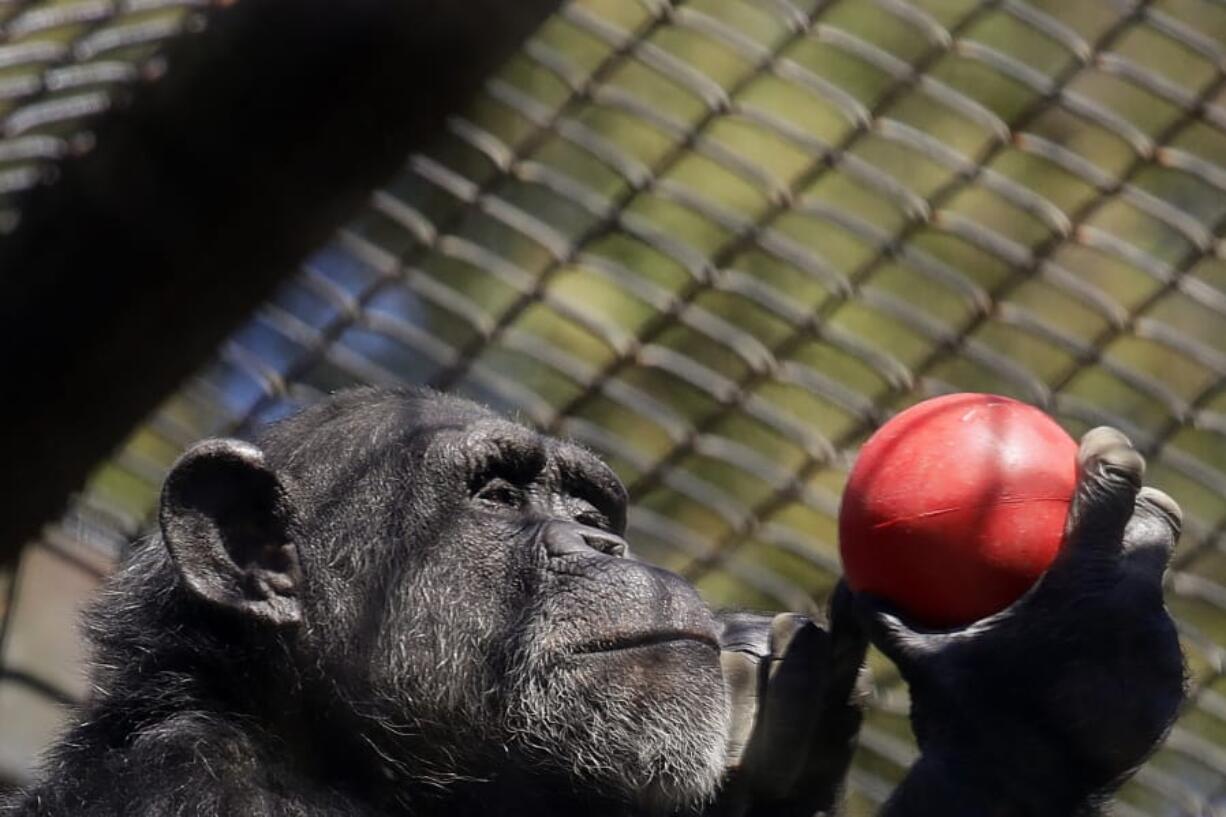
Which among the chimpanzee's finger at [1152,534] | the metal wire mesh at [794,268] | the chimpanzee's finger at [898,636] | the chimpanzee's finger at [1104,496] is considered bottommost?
the metal wire mesh at [794,268]

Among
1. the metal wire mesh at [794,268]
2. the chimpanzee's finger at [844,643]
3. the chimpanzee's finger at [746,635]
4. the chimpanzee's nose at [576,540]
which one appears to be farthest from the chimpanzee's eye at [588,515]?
the metal wire mesh at [794,268]

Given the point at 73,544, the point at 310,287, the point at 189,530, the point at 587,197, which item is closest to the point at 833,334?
the point at 587,197

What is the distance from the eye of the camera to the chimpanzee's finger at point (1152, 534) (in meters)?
3.00

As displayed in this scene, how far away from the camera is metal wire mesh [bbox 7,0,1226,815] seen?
5117mm

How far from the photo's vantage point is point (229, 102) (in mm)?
2957

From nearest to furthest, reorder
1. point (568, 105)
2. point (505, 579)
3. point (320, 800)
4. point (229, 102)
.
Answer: point (229, 102)
point (320, 800)
point (505, 579)
point (568, 105)

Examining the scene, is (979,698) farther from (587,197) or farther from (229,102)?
(587,197)

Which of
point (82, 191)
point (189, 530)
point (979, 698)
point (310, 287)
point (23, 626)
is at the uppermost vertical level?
point (82, 191)

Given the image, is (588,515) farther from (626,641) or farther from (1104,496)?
(1104,496)

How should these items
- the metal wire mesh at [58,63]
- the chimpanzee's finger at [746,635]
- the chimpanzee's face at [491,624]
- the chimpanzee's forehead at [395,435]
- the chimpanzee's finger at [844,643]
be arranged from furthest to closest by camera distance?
the metal wire mesh at [58,63], the chimpanzee's forehead at [395,435], the chimpanzee's finger at [746,635], the chimpanzee's face at [491,624], the chimpanzee's finger at [844,643]

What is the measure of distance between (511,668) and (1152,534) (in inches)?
41.3

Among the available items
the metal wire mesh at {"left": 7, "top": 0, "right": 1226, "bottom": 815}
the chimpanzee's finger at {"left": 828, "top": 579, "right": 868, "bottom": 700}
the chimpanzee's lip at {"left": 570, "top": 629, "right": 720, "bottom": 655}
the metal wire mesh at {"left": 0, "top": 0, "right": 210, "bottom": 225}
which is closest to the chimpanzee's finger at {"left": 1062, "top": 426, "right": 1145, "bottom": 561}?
the chimpanzee's finger at {"left": 828, "top": 579, "right": 868, "bottom": 700}

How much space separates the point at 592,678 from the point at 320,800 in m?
0.47

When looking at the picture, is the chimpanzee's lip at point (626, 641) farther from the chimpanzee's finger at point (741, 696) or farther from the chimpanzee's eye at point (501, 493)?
the chimpanzee's eye at point (501, 493)
